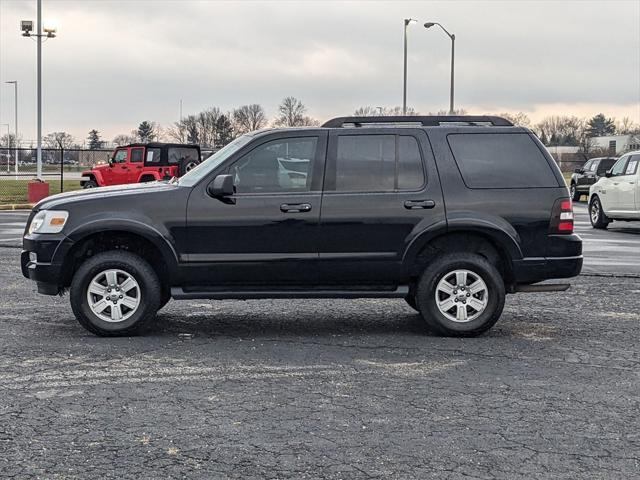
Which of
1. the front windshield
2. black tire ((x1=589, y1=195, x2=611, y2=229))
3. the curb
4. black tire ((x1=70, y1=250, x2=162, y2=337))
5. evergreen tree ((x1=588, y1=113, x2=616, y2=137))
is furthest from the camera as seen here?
evergreen tree ((x1=588, y1=113, x2=616, y2=137))

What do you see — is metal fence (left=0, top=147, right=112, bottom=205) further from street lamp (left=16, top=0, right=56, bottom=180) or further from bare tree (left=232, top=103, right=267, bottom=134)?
bare tree (left=232, top=103, right=267, bottom=134)

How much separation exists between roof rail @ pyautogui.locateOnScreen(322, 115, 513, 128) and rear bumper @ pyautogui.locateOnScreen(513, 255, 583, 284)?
1.27 m

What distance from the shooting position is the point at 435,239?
783 cm

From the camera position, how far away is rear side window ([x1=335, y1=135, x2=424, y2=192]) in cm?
775

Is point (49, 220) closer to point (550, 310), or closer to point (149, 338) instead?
point (149, 338)

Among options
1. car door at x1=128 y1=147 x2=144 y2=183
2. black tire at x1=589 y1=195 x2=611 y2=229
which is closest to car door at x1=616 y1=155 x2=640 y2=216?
black tire at x1=589 y1=195 x2=611 y2=229

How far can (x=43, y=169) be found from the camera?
92.7 meters

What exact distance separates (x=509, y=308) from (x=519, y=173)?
216cm

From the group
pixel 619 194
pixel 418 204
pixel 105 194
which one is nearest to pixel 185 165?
pixel 619 194

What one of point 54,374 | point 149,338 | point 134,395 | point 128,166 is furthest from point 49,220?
point 128,166

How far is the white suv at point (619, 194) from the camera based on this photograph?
65.5 ft

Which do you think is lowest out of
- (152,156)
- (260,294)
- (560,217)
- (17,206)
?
(260,294)

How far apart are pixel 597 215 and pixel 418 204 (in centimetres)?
1496

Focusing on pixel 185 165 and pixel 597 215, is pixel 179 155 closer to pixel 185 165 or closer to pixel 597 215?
pixel 185 165
